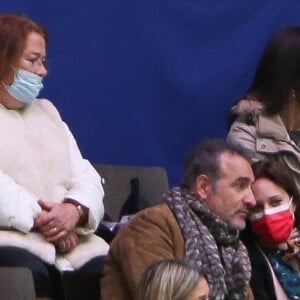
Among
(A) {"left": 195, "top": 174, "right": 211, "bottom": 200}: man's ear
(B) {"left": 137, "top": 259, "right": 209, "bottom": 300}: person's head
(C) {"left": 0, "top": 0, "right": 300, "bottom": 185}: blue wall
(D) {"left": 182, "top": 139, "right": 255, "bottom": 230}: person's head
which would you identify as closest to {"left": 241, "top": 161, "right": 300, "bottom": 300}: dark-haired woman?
(D) {"left": 182, "top": 139, "right": 255, "bottom": 230}: person's head

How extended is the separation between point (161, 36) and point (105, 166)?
2.47 ft

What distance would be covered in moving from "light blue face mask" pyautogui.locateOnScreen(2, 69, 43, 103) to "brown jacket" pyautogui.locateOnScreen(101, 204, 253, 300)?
0.71 metres

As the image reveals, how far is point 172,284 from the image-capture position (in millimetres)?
4008

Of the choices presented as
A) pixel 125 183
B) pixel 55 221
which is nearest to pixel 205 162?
pixel 55 221

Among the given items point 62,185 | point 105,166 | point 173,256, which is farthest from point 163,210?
point 105,166

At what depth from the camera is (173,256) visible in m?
4.62

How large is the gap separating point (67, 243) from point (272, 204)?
83cm

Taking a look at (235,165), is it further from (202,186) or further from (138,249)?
(138,249)

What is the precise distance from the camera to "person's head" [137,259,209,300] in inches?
157

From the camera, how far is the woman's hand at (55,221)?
487cm

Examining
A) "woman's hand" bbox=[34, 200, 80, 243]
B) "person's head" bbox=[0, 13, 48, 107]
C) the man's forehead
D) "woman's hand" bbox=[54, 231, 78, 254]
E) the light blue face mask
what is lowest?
"woman's hand" bbox=[54, 231, 78, 254]

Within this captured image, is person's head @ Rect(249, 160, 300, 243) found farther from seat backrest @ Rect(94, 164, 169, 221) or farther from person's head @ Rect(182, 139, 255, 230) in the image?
seat backrest @ Rect(94, 164, 169, 221)

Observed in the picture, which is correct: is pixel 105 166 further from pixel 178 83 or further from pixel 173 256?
pixel 173 256

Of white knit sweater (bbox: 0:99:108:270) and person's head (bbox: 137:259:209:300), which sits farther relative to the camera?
white knit sweater (bbox: 0:99:108:270)
